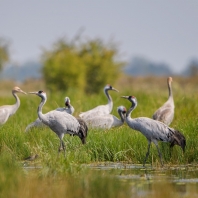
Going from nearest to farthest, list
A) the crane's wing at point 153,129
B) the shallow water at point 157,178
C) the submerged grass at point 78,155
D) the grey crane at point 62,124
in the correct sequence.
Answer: the submerged grass at point 78,155, the shallow water at point 157,178, the crane's wing at point 153,129, the grey crane at point 62,124

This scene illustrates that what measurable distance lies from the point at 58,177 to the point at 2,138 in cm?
354

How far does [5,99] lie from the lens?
21359 mm

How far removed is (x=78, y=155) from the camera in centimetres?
995

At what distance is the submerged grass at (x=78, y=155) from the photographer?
6.95 m

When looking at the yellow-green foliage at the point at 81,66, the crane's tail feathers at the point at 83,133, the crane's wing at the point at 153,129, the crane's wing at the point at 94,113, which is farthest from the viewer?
the yellow-green foliage at the point at 81,66

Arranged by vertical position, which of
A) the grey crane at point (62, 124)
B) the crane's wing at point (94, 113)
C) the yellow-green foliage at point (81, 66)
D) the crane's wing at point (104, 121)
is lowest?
the grey crane at point (62, 124)

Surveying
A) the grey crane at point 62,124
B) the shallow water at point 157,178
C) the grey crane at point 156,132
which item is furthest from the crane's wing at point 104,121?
the shallow water at point 157,178

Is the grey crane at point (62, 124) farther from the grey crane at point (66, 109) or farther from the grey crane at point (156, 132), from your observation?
the grey crane at point (66, 109)

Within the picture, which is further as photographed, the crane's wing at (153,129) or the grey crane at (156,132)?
the crane's wing at (153,129)

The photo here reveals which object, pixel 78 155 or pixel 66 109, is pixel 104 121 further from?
pixel 78 155

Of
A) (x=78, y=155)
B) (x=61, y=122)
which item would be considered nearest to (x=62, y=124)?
(x=61, y=122)

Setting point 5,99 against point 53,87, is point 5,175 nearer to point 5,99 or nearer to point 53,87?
point 5,99

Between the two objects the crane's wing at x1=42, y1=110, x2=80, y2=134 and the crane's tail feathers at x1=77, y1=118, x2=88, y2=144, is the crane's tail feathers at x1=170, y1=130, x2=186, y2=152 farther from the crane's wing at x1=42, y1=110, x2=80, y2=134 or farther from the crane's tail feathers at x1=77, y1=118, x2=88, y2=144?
the crane's wing at x1=42, y1=110, x2=80, y2=134

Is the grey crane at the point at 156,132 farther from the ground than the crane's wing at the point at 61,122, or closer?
closer
